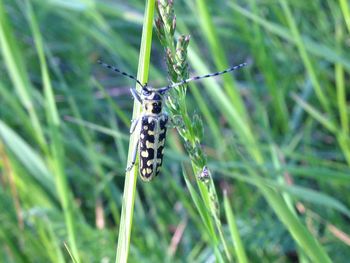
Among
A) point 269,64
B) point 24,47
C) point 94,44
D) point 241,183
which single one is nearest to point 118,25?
point 94,44

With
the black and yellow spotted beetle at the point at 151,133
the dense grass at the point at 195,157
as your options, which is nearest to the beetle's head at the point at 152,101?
the black and yellow spotted beetle at the point at 151,133

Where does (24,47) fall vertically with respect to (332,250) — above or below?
above

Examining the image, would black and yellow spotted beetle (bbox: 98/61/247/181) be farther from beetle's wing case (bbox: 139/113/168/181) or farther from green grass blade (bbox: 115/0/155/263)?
green grass blade (bbox: 115/0/155/263)

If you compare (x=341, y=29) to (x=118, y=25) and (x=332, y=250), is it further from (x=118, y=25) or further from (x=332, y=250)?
(x=118, y=25)

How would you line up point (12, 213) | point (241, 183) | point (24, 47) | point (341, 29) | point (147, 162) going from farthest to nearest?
point (24, 47), point (341, 29), point (241, 183), point (12, 213), point (147, 162)

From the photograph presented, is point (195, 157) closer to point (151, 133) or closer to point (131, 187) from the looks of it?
point (131, 187)

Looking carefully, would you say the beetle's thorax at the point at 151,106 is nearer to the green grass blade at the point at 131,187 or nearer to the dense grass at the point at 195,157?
the dense grass at the point at 195,157

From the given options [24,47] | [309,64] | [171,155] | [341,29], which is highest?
[24,47]
